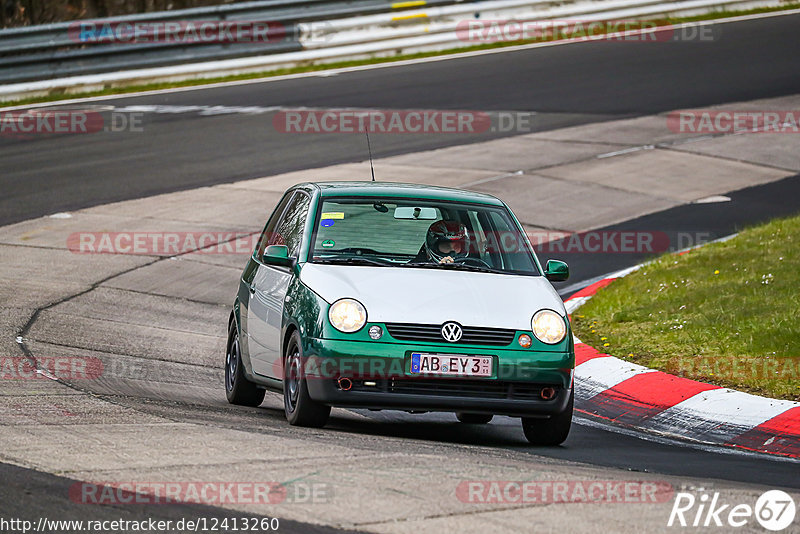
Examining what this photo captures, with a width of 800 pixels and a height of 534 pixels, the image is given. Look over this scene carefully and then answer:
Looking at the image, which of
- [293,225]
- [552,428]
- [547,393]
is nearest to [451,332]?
[547,393]

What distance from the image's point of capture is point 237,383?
9.02m

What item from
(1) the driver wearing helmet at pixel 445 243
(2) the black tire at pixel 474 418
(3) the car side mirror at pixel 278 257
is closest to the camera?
(3) the car side mirror at pixel 278 257

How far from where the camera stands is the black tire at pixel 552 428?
25.4ft

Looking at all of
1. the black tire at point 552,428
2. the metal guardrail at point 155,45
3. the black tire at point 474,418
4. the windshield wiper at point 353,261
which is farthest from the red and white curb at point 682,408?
the metal guardrail at point 155,45

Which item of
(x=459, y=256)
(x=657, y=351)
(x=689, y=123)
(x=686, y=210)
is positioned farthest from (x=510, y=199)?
(x=459, y=256)

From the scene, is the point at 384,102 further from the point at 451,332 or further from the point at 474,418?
the point at 451,332

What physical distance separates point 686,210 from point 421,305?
9.88 metres

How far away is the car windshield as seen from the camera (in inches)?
327

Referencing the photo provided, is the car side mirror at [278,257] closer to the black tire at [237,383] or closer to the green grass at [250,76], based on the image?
the black tire at [237,383]

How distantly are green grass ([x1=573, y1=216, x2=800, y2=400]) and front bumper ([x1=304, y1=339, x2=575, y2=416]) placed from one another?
6.97ft

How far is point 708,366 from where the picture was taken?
947 cm

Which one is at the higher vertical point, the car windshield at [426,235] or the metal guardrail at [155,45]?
the metal guardrail at [155,45]

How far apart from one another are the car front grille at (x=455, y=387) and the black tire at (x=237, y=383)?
1856mm

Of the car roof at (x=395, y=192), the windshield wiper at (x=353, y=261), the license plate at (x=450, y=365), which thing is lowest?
the license plate at (x=450, y=365)
